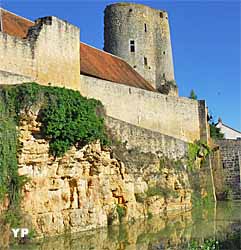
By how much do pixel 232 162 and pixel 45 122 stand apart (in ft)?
53.2

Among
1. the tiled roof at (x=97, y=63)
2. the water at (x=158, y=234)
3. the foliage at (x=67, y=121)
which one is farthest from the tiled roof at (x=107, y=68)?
the water at (x=158, y=234)

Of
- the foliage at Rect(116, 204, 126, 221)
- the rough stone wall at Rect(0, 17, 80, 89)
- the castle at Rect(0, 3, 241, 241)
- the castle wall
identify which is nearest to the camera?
the castle at Rect(0, 3, 241, 241)

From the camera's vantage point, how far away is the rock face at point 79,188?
14586 millimetres

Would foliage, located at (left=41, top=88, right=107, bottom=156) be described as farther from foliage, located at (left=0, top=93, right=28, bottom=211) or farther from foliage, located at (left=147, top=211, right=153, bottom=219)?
foliage, located at (left=147, top=211, right=153, bottom=219)

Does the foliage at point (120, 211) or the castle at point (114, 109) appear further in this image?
the foliage at point (120, 211)

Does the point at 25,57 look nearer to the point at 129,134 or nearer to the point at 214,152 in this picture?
the point at 129,134

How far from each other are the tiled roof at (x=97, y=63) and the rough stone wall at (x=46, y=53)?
2.78 meters

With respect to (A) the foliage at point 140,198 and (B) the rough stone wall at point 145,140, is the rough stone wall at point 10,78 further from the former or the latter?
(A) the foliage at point 140,198

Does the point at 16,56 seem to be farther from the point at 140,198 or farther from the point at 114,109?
the point at 140,198

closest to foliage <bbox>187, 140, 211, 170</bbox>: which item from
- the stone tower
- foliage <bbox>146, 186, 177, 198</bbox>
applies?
foliage <bbox>146, 186, 177, 198</bbox>

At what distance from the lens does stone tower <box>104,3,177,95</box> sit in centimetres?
3253

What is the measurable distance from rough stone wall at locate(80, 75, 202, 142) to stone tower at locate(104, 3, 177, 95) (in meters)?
4.63

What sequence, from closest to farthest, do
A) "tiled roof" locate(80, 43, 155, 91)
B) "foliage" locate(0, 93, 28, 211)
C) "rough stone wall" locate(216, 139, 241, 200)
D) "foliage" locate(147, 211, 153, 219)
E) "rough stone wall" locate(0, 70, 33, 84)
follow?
1. "foliage" locate(0, 93, 28, 211)
2. "rough stone wall" locate(0, 70, 33, 84)
3. "foliage" locate(147, 211, 153, 219)
4. "tiled roof" locate(80, 43, 155, 91)
5. "rough stone wall" locate(216, 139, 241, 200)

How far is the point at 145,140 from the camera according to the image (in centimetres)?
2120
